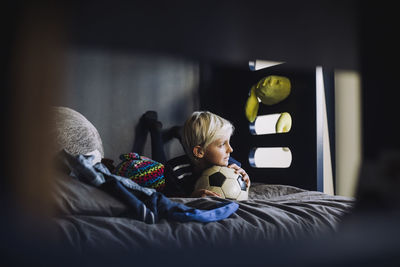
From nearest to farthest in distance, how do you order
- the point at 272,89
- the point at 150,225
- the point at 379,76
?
the point at 379,76, the point at 150,225, the point at 272,89

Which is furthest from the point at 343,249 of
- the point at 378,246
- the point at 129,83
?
the point at 129,83

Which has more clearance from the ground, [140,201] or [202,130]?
[202,130]

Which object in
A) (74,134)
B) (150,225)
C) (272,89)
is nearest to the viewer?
(150,225)

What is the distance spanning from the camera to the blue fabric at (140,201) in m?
0.82

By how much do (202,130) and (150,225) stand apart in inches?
30.5

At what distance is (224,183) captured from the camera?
1286 millimetres

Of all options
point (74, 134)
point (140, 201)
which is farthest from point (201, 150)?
point (140, 201)

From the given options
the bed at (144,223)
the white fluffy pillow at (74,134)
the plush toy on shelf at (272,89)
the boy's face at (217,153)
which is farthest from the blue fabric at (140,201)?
the plush toy on shelf at (272,89)

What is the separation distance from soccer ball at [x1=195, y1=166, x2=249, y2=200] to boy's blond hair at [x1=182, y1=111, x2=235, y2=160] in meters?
0.22

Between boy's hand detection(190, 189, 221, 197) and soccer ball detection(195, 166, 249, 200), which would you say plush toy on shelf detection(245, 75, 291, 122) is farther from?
boy's hand detection(190, 189, 221, 197)

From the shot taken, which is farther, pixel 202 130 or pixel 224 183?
pixel 202 130

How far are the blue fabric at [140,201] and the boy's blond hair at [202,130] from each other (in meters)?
0.63

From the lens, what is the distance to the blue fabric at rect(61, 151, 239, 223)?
822 millimetres

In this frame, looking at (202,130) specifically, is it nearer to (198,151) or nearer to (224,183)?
(198,151)
